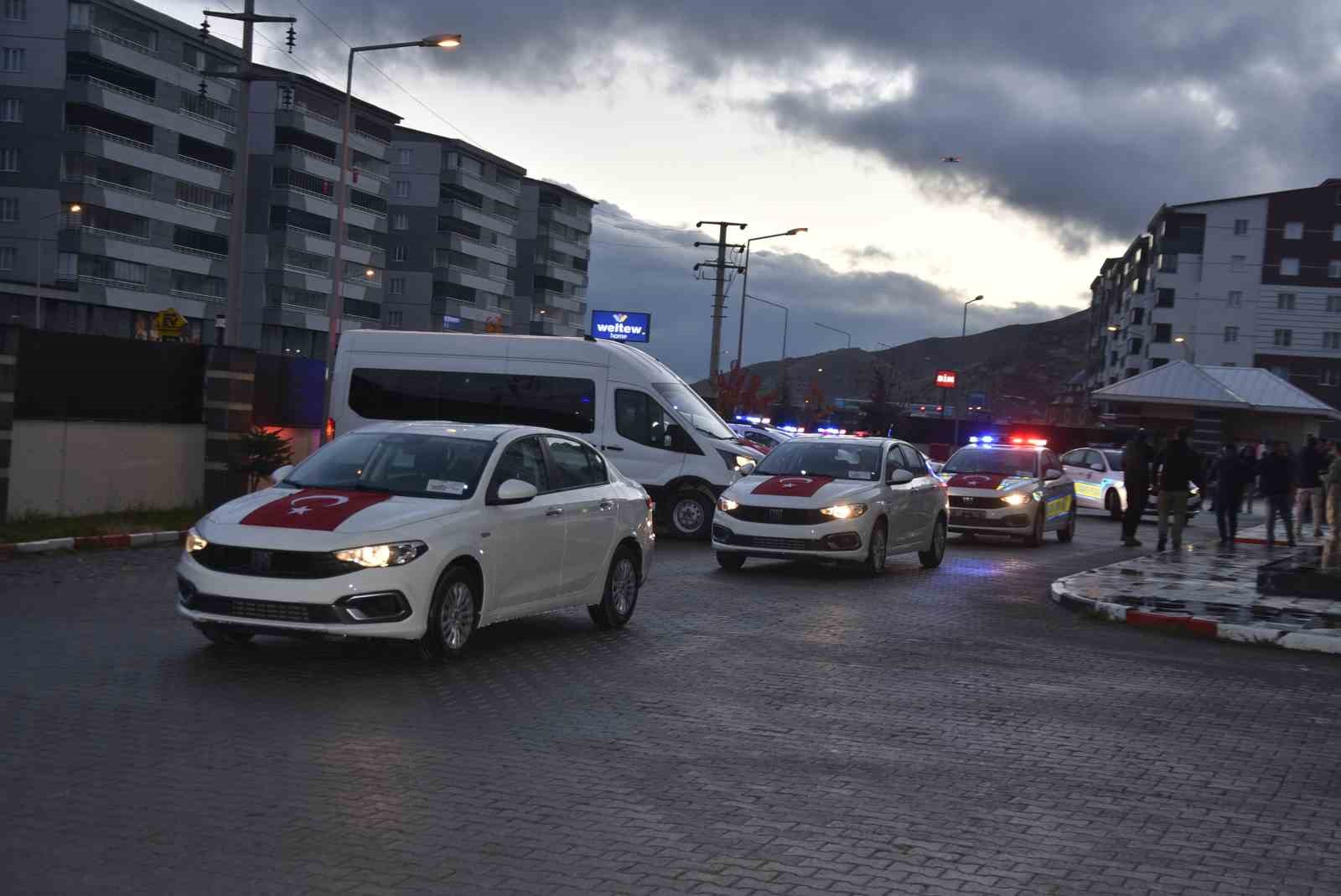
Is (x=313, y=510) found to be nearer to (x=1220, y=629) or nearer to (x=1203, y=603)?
(x=1220, y=629)

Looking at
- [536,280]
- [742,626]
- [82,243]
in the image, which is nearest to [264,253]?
[82,243]

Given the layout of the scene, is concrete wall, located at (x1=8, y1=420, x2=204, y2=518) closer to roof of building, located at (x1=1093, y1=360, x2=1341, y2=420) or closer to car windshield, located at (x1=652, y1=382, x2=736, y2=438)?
car windshield, located at (x1=652, y1=382, x2=736, y2=438)

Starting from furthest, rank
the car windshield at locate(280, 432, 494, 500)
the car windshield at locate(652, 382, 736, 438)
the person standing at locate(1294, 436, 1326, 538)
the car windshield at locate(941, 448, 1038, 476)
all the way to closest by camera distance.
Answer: the person standing at locate(1294, 436, 1326, 538)
the car windshield at locate(941, 448, 1038, 476)
the car windshield at locate(652, 382, 736, 438)
the car windshield at locate(280, 432, 494, 500)

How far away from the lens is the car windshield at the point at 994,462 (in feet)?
89.7

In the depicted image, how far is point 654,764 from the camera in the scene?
7469 millimetres

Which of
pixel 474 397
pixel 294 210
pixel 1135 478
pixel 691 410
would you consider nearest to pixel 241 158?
pixel 474 397

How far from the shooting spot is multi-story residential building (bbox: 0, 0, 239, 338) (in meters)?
67.4

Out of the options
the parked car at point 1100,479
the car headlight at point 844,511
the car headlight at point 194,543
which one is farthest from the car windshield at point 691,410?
the parked car at point 1100,479

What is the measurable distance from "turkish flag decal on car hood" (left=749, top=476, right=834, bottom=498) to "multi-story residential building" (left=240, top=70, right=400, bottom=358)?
67.7 meters

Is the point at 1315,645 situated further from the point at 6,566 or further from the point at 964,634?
the point at 6,566

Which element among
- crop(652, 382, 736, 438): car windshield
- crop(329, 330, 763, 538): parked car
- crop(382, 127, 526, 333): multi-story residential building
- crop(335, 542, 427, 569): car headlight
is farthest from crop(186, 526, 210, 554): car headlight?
crop(382, 127, 526, 333): multi-story residential building

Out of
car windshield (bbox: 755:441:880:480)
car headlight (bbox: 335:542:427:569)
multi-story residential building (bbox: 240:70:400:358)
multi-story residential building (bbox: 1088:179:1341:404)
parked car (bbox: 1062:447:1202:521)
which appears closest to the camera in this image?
car headlight (bbox: 335:542:427:569)

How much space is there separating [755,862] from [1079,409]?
473ft

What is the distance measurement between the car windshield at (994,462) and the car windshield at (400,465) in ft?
57.1
